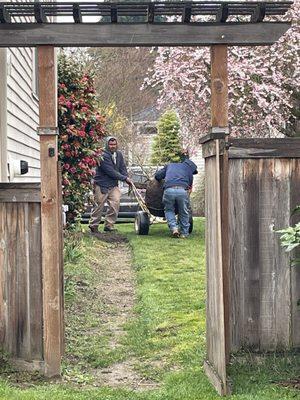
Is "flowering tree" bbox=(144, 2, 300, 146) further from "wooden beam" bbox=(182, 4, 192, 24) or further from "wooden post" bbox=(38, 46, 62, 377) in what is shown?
"wooden post" bbox=(38, 46, 62, 377)

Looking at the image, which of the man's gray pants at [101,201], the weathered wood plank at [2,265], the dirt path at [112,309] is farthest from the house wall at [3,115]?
the man's gray pants at [101,201]

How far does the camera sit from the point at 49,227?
227 inches

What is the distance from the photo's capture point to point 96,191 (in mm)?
15312

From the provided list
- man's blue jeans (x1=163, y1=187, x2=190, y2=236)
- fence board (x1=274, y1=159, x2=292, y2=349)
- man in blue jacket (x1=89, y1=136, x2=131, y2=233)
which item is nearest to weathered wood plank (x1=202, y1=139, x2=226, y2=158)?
fence board (x1=274, y1=159, x2=292, y2=349)

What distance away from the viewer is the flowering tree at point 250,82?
51.4 ft

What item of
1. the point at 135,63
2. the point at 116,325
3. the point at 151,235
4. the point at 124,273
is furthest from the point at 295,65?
the point at 135,63

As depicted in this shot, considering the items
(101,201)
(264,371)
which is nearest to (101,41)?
(264,371)

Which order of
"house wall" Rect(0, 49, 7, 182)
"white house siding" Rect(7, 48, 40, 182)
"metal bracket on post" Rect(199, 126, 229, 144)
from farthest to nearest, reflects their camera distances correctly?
"white house siding" Rect(7, 48, 40, 182) → "house wall" Rect(0, 49, 7, 182) → "metal bracket on post" Rect(199, 126, 229, 144)

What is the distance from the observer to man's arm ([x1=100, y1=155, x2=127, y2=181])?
14.8 metres

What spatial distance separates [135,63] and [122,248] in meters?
23.7

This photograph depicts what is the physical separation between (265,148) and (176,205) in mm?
8903

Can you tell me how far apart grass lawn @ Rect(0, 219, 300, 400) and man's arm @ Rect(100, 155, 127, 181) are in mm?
3754

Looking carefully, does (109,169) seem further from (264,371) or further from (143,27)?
(264,371)

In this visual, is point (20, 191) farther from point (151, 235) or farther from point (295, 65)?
point (295, 65)
